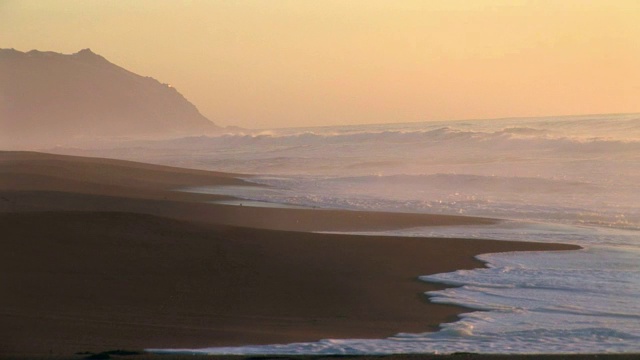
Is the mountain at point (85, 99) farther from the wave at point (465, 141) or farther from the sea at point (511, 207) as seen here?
the sea at point (511, 207)

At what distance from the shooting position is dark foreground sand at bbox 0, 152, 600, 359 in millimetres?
8281

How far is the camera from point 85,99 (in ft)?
530

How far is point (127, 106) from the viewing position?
163 m

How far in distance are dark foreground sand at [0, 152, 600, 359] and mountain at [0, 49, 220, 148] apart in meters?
127

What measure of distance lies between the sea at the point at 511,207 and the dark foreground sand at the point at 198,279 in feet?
1.77

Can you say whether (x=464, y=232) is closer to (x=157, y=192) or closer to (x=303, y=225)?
(x=303, y=225)

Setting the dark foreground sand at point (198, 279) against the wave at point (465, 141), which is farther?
the wave at point (465, 141)

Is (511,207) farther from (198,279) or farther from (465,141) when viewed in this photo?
(465,141)


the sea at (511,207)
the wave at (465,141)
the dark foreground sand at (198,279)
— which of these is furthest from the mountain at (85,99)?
the dark foreground sand at (198,279)

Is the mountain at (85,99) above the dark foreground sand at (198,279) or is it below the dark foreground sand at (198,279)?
above

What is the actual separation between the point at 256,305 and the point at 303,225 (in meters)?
7.92

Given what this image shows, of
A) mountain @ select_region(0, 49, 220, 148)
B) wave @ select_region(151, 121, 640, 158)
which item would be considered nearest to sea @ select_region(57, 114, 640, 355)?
wave @ select_region(151, 121, 640, 158)

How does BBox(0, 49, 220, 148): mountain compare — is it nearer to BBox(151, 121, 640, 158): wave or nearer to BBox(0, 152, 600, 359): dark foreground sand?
BBox(151, 121, 640, 158): wave

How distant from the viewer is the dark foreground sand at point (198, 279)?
27.2ft
